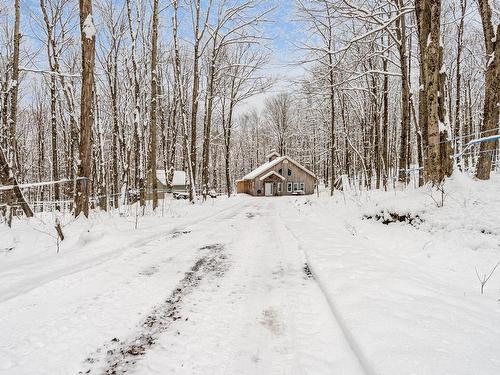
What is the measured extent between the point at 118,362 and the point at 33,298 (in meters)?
1.73

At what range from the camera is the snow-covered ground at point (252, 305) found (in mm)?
2014

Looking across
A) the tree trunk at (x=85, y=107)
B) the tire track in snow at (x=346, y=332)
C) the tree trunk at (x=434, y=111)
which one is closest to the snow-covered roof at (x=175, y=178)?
the tree trunk at (x=85, y=107)

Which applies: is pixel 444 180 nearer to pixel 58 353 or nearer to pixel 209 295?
pixel 209 295

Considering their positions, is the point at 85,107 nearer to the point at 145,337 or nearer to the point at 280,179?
the point at 145,337

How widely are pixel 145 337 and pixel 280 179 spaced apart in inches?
1672

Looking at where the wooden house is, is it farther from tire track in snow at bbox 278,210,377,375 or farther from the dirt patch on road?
the dirt patch on road

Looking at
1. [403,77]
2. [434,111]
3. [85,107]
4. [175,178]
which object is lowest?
[175,178]

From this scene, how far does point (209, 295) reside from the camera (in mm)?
3227

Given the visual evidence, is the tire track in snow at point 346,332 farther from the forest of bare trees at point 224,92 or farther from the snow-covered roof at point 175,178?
the snow-covered roof at point 175,178

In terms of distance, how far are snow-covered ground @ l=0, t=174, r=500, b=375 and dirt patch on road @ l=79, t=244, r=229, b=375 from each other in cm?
1

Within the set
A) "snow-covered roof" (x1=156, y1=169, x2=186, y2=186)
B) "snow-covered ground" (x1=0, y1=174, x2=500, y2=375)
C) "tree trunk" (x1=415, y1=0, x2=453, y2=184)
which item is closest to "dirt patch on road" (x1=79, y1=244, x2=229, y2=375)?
"snow-covered ground" (x1=0, y1=174, x2=500, y2=375)

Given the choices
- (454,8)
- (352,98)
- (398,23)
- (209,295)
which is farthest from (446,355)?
(454,8)

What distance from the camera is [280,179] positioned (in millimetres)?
44375

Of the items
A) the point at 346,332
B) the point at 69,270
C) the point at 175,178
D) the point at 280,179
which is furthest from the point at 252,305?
the point at 280,179
